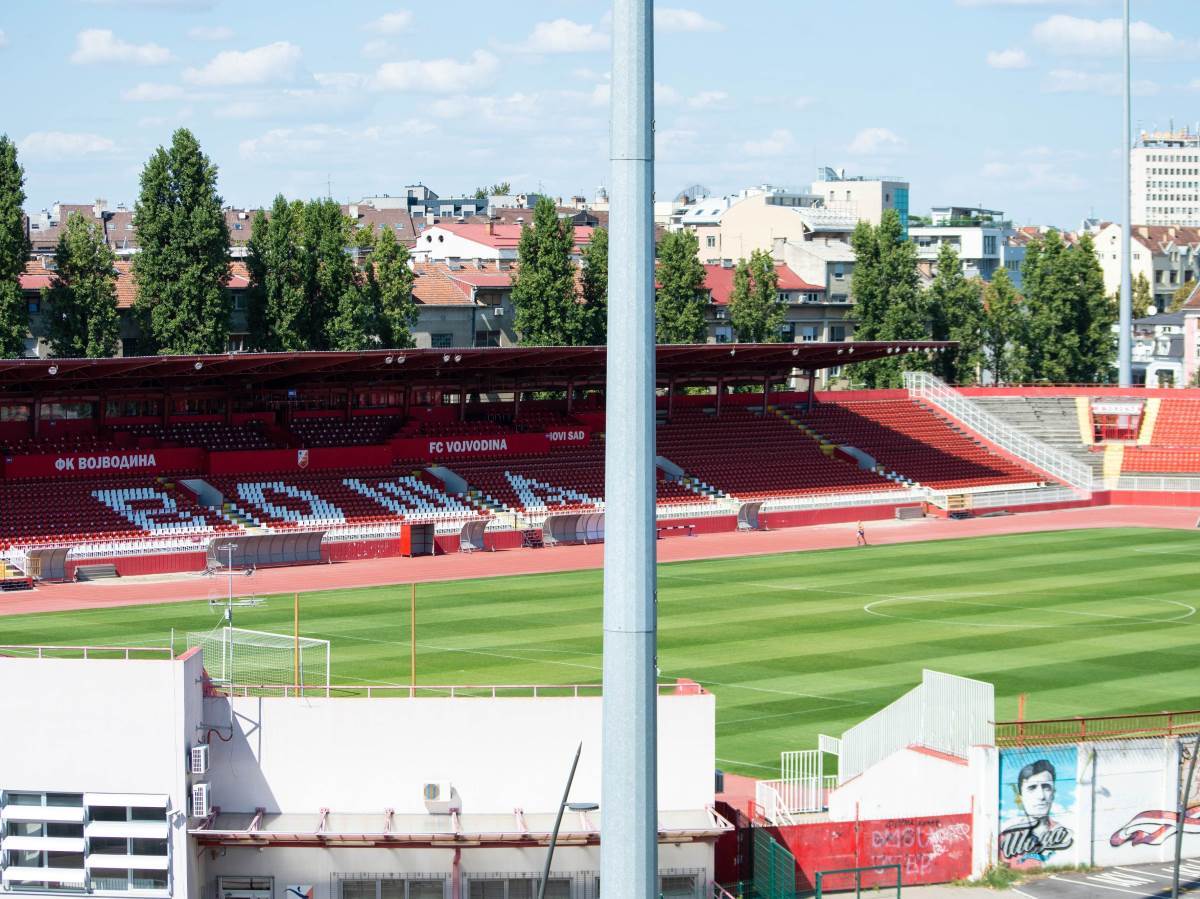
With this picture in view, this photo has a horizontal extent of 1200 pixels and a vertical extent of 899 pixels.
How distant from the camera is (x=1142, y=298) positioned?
6732 inches

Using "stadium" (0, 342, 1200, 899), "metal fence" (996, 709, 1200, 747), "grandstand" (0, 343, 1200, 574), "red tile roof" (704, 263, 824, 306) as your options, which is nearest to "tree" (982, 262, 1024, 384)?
"stadium" (0, 342, 1200, 899)

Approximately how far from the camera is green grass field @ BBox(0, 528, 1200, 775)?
36875mm

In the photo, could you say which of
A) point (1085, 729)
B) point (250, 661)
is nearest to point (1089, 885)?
point (1085, 729)

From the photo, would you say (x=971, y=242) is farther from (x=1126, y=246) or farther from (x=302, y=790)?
(x=302, y=790)

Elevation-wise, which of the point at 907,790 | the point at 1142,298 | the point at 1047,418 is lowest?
the point at 907,790

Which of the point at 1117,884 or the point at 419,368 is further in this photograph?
the point at 419,368

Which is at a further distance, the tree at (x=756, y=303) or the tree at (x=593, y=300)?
the tree at (x=756, y=303)

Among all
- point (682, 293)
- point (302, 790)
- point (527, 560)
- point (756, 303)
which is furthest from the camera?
point (756, 303)

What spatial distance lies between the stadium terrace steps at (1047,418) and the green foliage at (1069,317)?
14792 mm

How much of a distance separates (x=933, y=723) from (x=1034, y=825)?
2044 millimetres

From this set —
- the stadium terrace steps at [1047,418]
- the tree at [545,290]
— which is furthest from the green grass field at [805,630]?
the tree at [545,290]

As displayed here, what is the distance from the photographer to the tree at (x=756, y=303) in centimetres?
10881

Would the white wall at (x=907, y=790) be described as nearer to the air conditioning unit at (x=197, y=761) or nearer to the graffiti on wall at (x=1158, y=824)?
the graffiti on wall at (x=1158, y=824)

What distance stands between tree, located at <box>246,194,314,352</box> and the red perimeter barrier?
6285 cm
